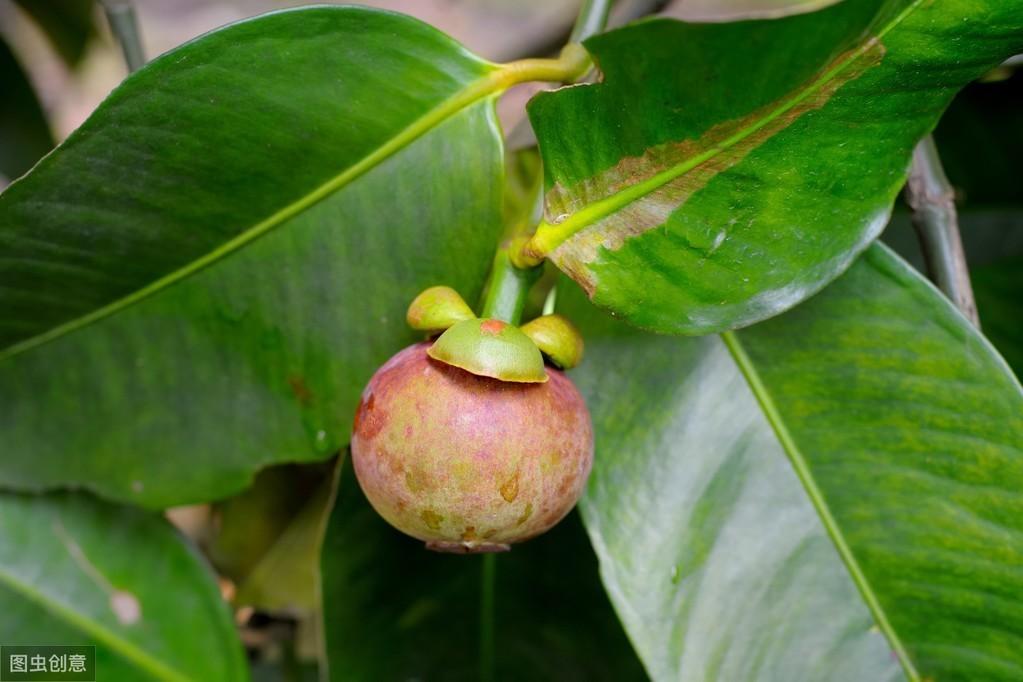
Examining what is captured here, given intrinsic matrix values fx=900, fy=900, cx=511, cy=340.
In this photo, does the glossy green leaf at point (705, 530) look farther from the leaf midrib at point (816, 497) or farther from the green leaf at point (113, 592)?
the green leaf at point (113, 592)

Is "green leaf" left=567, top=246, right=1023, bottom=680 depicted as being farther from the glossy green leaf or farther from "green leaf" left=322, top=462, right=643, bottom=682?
"green leaf" left=322, top=462, right=643, bottom=682

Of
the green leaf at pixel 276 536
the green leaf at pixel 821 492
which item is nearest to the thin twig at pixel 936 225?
the green leaf at pixel 821 492

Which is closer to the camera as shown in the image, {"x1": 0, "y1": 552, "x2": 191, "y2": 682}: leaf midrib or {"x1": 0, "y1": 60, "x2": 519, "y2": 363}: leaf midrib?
{"x1": 0, "y1": 60, "x2": 519, "y2": 363}: leaf midrib

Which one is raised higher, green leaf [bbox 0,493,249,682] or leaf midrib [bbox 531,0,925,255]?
leaf midrib [bbox 531,0,925,255]

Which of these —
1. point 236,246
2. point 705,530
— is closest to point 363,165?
point 236,246

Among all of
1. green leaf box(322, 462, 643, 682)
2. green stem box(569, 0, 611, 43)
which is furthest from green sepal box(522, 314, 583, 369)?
green leaf box(322, 462, 643, 682)

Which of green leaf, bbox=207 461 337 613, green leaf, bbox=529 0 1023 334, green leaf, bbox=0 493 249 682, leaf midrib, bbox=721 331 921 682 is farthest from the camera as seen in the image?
green leaf, bbox=207 461 337 613

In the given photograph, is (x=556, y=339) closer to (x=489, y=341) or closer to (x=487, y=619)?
(x=489, y=341)

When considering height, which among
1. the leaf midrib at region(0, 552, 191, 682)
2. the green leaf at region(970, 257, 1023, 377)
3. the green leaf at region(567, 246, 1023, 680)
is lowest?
the leaf midrib at region(0, 552, 191, 682)

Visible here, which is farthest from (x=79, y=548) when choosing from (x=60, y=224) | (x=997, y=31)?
(x=997, y=31)
